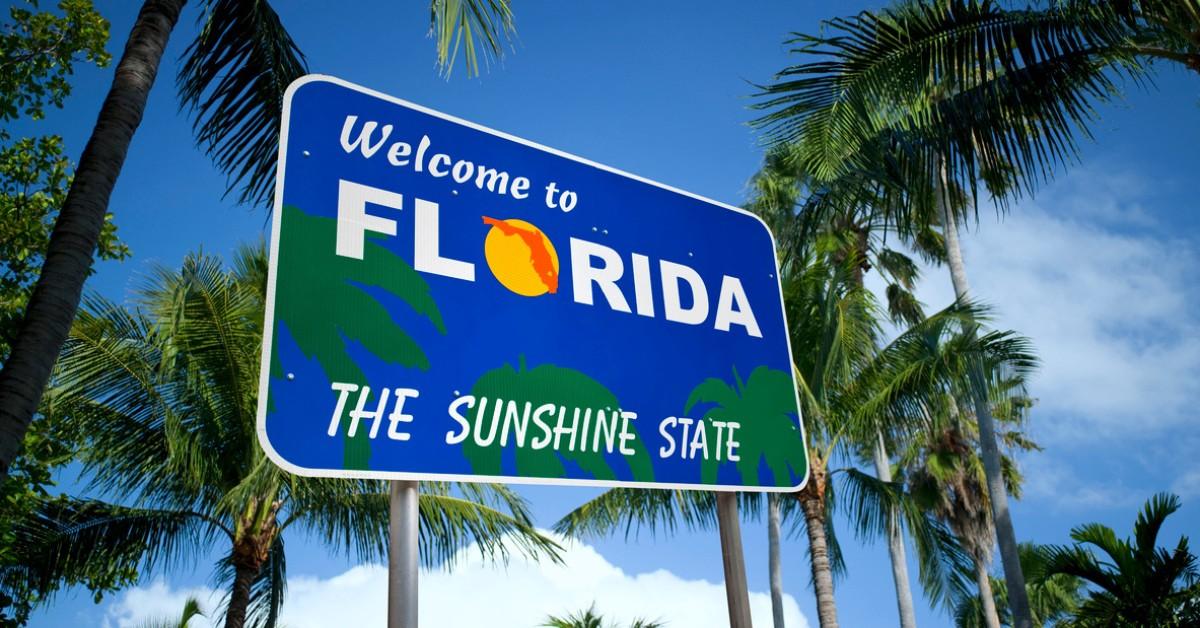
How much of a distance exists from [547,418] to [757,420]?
0.62 m

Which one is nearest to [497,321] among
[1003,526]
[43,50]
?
[43,50]

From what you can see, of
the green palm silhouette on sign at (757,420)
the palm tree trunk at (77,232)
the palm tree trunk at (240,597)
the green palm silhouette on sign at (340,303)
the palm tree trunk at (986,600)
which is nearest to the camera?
the green palm silhouette on sign at (340,303)

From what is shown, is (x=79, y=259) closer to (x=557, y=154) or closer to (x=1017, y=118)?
(x=557, y=154)

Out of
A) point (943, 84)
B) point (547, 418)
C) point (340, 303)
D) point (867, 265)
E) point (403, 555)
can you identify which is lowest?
point (403, 555)

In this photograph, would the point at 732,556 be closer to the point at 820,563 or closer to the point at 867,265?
the point at 820,563

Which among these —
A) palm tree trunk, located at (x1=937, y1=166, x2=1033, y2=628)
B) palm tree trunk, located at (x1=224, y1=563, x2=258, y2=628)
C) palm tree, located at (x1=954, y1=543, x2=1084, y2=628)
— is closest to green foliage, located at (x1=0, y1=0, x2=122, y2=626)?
palm tree trunk, located at (x1=224, y1=563, x2=258, y2=628)

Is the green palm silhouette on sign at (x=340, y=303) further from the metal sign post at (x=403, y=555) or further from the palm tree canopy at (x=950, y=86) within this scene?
Result: the palm tree canopy at (x=950, y=86)

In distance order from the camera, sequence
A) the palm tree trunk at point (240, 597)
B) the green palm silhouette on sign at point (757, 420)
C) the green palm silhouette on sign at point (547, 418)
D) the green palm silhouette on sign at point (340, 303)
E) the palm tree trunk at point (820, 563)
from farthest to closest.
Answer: the palm tree trunk at point (820, 563), the palm tree trunk at point (240, 597), the green palm silhouette on sign at point (757, 420), the green palm silhouette on sign at point (547, 418), the green palm silhouette on sign at point (340, 303)

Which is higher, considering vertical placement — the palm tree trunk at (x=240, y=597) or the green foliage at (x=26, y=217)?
the green foliage at (x=26, y=217)

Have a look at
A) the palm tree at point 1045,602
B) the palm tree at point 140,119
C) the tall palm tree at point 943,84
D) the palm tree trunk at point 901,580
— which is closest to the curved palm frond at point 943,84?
the tall palm tree at point 943,84

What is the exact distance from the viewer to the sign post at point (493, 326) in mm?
1737

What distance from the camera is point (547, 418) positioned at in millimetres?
1967

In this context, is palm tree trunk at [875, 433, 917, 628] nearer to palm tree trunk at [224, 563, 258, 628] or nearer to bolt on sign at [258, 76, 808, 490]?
palm tree trunk at [224, 563, 258, 628]

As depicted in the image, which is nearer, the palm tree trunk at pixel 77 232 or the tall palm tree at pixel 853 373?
the palm tree trunk at pixel 77 232
